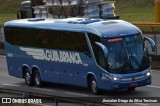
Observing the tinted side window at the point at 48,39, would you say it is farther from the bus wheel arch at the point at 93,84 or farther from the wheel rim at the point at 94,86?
the wheel rim at the point at 94,86

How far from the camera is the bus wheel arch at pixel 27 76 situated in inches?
1093

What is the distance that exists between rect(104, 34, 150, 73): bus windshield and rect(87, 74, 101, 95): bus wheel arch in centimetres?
115

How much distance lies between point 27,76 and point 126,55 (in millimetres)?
6626

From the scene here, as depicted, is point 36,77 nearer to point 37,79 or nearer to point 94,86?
point 37,79

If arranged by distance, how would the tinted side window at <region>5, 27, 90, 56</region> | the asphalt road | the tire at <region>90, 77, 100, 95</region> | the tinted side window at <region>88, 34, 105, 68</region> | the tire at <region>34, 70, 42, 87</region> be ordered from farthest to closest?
the tire at <region>34, 70, 42, 87</region> < the tinted side window at <region>5, 27, 90, 56</region> < the tire at <region>90, 77, 100, 95</region> < the asphalt road < the tinted side window at <region>88, 34, 105, 68</region>

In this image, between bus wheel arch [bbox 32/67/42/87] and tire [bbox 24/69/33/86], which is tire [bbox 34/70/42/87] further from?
tire [bbox 24/69/33/86]

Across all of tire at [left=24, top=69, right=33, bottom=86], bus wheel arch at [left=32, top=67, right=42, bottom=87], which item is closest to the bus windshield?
bus wheel arch at [left=32, top=67, right=42, bottom=87]

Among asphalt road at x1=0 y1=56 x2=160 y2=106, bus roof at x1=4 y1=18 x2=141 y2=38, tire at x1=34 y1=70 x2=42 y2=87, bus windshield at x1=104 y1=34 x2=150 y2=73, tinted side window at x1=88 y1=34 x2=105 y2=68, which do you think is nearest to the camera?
bus windshield at x1=104 y1=34 x2=150 y2=73

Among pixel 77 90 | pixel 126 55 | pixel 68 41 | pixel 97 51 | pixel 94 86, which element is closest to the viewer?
pixel 126 55

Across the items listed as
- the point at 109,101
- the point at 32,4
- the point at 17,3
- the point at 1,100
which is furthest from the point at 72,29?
the point at 17,3

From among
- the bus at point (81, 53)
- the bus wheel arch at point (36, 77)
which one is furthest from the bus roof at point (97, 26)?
the bus wheel arch at point (36, 77)

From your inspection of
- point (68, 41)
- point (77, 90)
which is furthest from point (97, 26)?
point (77, 90)

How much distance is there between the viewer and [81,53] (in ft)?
79.0

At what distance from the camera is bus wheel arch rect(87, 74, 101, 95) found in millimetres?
23328
